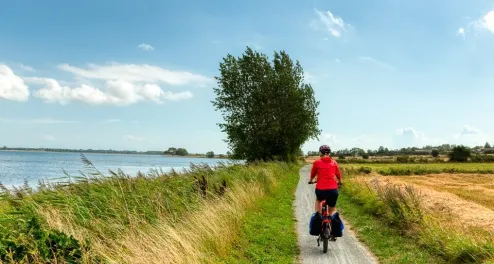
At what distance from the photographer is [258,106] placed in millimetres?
46906

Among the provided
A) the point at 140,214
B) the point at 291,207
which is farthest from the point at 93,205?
the point at 291,207

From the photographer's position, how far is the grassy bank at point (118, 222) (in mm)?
5297

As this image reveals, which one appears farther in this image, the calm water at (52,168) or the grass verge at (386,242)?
the calm water at (52,168)

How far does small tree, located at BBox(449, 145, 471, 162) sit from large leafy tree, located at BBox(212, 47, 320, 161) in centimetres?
6011

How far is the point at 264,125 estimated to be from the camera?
46.6m

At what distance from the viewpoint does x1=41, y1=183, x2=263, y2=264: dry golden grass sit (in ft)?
19.3

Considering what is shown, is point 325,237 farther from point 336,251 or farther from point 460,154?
point 460,154

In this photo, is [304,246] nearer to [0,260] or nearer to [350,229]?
[350,229]

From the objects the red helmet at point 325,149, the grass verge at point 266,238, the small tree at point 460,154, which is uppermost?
the small tree at point 460,154

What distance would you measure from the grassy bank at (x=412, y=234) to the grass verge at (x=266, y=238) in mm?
2112

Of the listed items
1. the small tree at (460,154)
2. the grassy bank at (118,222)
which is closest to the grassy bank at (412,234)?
the grassy bank at (118,222)

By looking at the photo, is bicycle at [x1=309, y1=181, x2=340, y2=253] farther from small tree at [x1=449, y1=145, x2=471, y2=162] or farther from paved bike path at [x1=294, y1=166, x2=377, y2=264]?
small tree at [x1=449, y1=145, x2=471, y2=162]

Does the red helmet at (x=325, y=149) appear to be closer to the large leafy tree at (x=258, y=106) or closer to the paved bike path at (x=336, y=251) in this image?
the paved bike path at (x=336, y=251)

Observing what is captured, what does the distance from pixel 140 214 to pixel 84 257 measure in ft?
9.94
